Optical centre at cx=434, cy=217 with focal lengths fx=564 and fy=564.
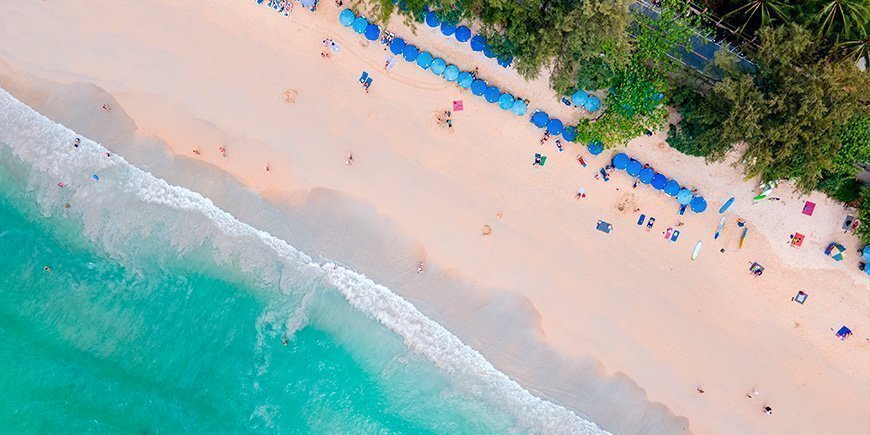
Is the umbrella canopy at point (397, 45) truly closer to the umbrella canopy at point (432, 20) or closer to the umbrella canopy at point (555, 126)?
the umbrella canopy at point (432, 20)

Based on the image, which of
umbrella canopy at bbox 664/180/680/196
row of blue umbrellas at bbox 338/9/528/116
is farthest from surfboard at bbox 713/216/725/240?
row of blue umbrellas at bbox 338/9/528/116

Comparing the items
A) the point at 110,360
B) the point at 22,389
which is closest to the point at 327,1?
the point at 110,360

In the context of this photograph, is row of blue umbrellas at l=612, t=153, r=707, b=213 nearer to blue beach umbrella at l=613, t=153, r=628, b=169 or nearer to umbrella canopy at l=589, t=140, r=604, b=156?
blue beach umbrella at l=613, t=153, r=628, b=169

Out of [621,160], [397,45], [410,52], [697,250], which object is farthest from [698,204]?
[397,45]

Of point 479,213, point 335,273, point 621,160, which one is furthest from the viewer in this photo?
point 335,273

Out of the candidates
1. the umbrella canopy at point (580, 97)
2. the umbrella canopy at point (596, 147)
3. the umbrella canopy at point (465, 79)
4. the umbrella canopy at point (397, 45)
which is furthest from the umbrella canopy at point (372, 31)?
the umbrella canopy at point (596, 147)

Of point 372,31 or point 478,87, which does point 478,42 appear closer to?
point 478,87
